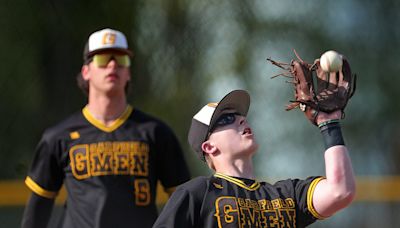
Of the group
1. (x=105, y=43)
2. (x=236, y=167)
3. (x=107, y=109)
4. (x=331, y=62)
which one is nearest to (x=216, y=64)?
(x=105, y=43)

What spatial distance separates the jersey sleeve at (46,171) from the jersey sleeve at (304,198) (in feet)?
5.50

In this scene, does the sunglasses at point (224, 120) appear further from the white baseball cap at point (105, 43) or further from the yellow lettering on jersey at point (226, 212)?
the white baseball cap at point (105, 43)

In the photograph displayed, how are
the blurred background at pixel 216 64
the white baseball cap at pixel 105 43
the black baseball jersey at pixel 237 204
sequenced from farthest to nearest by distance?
the blurred background at pixel 216 64, the white baseball cap at pixel 105 43, the black baseball jersey at pixel 237 204

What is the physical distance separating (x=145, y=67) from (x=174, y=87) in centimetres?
25

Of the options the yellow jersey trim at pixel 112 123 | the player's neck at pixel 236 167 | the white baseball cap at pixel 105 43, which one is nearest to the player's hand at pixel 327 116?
the player's neck at pixel 236 167

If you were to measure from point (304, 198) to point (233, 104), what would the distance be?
40cm

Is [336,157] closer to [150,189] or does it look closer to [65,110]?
[150,189]

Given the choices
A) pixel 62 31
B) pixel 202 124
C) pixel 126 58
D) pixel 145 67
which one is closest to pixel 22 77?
pixel 62 31

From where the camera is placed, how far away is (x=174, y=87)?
7004 mm

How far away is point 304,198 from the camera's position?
10.1ft

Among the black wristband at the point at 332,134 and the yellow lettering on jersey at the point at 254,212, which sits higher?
the black wristband at the point at 332,134

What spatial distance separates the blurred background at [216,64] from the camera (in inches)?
267

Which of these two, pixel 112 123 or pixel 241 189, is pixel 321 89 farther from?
pixel 112 123

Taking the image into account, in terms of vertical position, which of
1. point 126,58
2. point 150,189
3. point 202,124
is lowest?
point 150,189
